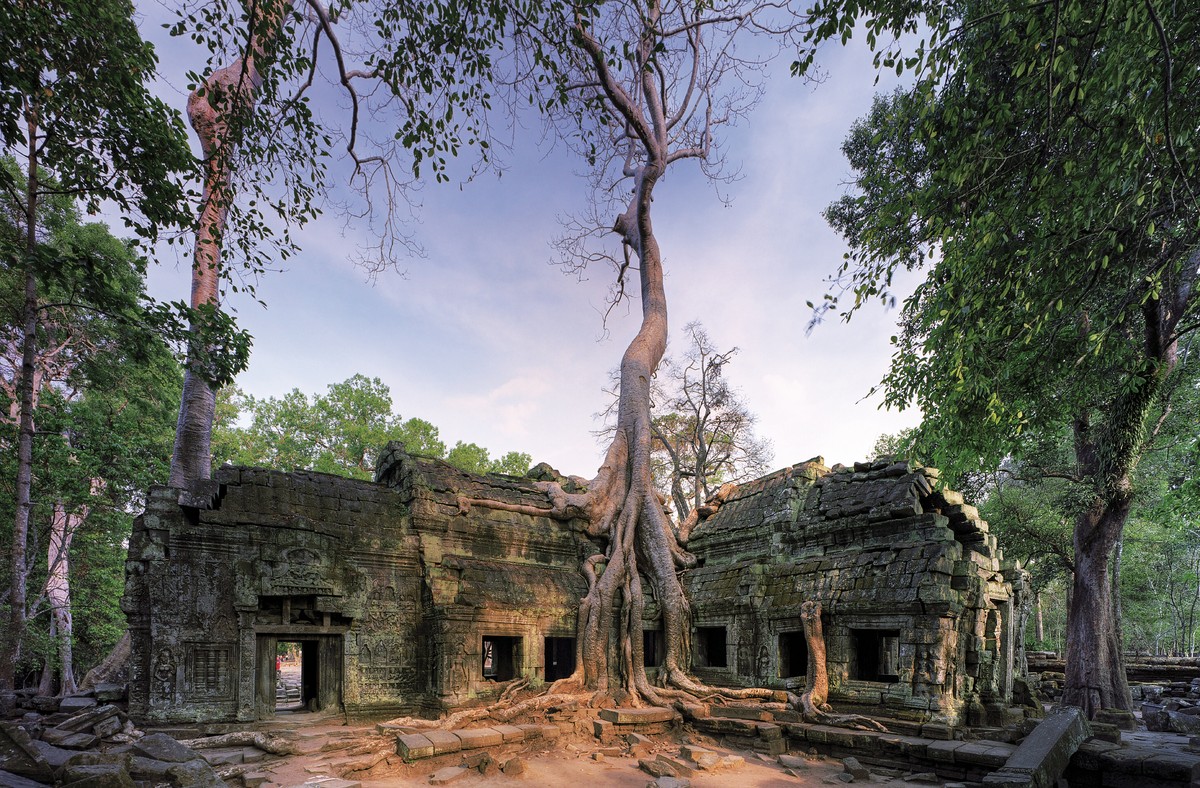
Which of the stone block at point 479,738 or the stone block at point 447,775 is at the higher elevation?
the stone block at point 479,738

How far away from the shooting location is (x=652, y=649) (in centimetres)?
1312

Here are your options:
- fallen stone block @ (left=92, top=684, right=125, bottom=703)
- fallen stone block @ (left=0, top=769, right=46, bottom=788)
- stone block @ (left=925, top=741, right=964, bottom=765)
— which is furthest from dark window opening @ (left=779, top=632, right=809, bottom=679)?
fallen stone block @ (left=92, top=684, right=125, bottom=703)

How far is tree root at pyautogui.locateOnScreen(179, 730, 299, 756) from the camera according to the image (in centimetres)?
747

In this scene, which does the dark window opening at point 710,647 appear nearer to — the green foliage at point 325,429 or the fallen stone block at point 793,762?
the fallen stone block at point 793,762

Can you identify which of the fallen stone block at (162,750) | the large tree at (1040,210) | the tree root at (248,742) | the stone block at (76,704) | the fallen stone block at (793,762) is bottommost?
the fallen stone block at (793,762)

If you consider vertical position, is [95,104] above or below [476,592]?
above

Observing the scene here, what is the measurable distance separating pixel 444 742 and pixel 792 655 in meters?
6.26

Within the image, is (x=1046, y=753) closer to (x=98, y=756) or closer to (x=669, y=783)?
(x=669, y=783)

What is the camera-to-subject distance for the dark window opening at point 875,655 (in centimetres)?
884

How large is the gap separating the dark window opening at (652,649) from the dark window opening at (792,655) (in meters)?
2.65

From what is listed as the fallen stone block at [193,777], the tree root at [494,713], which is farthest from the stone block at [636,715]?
the fallen stone block at [193,777]

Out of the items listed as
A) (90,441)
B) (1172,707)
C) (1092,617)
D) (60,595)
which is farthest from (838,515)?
(60,595)

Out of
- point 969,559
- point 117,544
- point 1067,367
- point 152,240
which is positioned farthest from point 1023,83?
point 117,544

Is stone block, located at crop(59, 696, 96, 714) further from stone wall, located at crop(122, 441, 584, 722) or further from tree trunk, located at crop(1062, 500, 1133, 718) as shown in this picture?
tree trunk, located at crop(1062, 500, 1133, 718)
